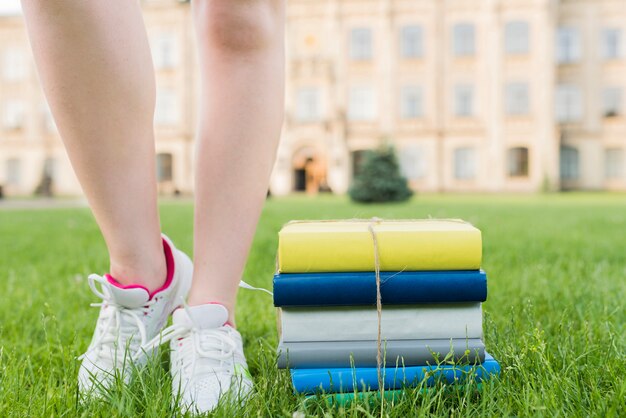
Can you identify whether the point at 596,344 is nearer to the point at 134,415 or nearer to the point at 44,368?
the point at 134,415

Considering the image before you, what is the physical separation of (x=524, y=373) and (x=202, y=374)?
0.56 metres

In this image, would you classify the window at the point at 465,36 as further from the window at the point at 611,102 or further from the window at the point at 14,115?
the window at the point at 14,115

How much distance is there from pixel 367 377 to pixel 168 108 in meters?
22.2

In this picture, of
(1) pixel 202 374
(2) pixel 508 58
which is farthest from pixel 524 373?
(2) pixel 508 58

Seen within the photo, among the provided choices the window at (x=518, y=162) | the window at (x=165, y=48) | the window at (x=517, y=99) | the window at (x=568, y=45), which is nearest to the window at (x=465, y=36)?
the window at (x=517, y=99)

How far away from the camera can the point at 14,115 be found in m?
23.6

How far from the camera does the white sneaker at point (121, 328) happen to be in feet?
3.66

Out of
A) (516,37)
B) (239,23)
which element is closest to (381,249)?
(239,23)

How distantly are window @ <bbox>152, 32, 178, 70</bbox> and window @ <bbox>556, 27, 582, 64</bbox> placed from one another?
44.6 feet

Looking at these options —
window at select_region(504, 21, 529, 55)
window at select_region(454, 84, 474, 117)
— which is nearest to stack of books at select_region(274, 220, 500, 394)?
window at select_region(454, 84, 474, 117)

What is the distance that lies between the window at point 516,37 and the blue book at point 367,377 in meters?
21.1

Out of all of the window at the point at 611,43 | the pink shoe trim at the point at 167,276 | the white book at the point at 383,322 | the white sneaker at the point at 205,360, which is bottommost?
the white sneaker at the point at 205,360

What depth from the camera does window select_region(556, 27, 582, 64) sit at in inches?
822

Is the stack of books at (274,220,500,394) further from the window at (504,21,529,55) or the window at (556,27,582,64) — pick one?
the window at (556,27,582,64)
